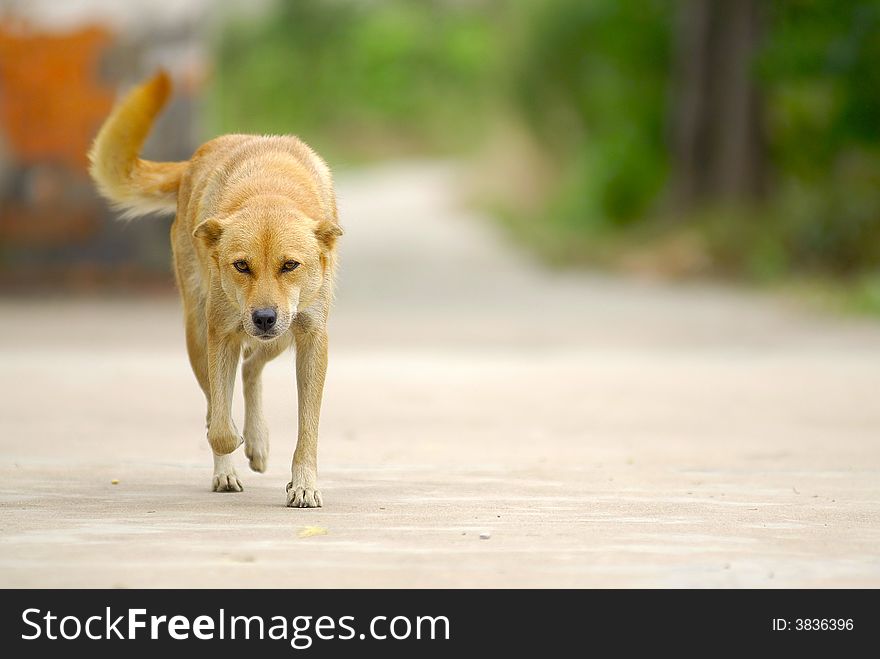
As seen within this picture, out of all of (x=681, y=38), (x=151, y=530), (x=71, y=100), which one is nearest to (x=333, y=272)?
(x=151, y=530)

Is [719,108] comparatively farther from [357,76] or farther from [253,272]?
[357,76]

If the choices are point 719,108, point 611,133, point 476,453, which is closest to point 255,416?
point 476,453

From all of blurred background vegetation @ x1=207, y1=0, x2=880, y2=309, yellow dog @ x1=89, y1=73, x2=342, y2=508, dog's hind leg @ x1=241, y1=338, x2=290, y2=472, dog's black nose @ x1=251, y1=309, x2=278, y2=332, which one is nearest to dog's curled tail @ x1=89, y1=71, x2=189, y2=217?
yellow dog @ x1=89, y1=73, x2=342, y2=508

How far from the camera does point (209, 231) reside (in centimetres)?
696

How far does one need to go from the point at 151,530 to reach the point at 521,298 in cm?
1390

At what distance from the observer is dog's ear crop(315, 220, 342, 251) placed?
23.1ft

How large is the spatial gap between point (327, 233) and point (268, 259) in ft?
1.27

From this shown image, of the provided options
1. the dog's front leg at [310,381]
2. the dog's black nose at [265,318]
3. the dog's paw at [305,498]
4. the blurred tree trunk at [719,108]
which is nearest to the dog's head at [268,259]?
the dog's black nose at [265,318]

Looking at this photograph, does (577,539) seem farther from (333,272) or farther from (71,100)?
(71,100)

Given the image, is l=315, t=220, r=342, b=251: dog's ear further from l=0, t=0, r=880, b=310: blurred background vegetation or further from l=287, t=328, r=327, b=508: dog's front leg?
l=0, t=0, r=880, b=310: blurred background vegetation

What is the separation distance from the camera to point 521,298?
65.2 ft

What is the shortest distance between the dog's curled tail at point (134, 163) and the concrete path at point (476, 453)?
1.38 metres

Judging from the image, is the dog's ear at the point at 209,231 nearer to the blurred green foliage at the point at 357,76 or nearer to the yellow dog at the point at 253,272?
the yellow dog at the point at 253,272

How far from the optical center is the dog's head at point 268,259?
6.73m
